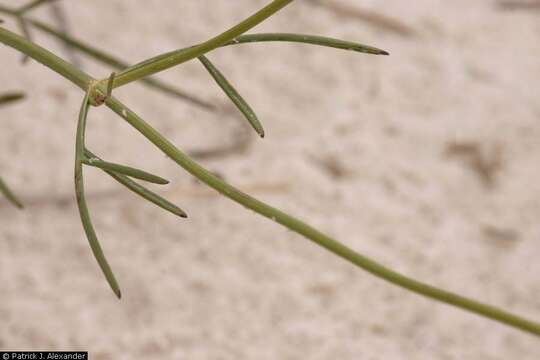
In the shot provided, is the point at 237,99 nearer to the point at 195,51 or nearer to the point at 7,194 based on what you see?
the point at 195,51

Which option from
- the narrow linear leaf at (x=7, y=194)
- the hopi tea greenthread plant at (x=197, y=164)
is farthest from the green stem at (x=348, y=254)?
the narrow linear leaf at (x=7, y=194)

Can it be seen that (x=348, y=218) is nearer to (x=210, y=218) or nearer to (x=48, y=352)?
(x=210, y=218)

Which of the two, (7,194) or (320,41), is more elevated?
(320,41)

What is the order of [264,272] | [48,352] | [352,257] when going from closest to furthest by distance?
1. [352,257]
2. [48,352]
3. [264,272]

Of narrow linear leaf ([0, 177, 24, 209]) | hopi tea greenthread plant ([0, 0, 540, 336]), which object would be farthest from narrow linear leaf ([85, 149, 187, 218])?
narrow linear leaf ([0, 177, 24, 209])

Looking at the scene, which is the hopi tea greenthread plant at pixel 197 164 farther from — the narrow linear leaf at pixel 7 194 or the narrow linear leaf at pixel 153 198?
the narrow linear leaf at pixel 7 194

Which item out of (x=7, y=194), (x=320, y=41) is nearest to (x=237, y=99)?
(x=320, y=41)

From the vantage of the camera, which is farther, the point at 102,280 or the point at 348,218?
the point at 348,218

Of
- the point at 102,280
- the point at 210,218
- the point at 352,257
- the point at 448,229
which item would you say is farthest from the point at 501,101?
the point at 352,257
